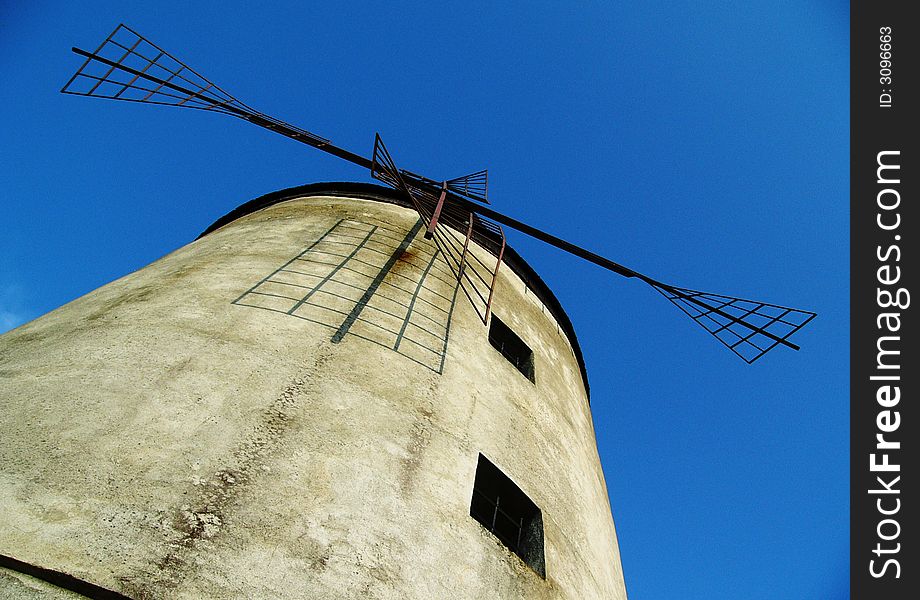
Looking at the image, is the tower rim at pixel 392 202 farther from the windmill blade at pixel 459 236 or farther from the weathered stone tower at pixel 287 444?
the weathered stone tower at pixel 287 444

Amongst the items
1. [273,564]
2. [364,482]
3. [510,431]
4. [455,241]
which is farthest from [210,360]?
[455,241]

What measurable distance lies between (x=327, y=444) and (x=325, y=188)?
A: 5.60 metres

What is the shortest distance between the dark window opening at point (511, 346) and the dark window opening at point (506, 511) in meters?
1.97

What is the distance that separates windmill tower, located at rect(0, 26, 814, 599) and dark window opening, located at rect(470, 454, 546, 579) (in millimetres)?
18

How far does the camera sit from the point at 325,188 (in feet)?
28.6

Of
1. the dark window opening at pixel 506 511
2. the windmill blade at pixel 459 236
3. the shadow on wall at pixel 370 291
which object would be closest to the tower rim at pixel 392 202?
the windmill blade at pixel 459 236

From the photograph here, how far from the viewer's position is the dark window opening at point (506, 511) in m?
4.66

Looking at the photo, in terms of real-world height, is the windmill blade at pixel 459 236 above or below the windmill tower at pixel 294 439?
above

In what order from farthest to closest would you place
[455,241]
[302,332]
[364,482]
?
1. [455,241]
2. [302,332]
3. [364,482]

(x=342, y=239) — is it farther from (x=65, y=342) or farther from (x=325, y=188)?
(x=65, y=342)

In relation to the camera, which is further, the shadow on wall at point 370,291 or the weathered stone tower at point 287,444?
the shadow on wall at point 370,291

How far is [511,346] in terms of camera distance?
6.98 meters

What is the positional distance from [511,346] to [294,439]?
364 centimetres
